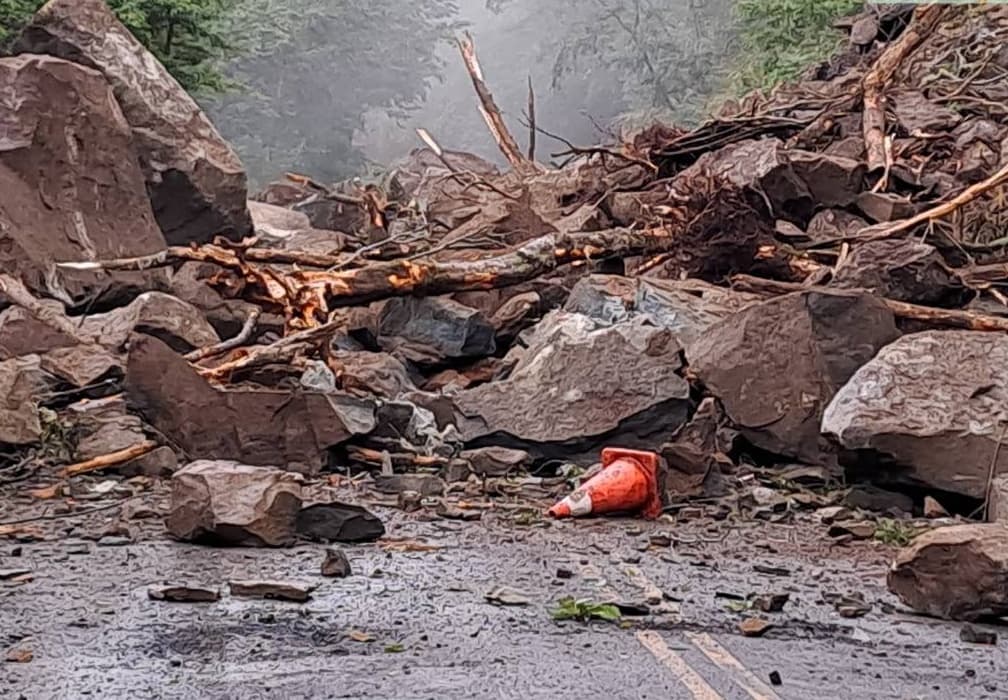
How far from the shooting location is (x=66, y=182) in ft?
33.2

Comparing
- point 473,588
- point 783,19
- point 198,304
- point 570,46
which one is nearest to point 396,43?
point 570,46

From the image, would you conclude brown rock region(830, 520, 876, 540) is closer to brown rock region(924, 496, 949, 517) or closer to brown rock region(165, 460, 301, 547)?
brown rock region(924, 496, 949, 517)

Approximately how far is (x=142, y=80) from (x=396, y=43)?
28.2 metres

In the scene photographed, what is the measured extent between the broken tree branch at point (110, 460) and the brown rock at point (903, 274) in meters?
4.86

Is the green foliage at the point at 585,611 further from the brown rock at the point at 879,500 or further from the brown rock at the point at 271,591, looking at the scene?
the brown rock at the point at 879,500

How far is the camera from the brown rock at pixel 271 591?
3914 mm

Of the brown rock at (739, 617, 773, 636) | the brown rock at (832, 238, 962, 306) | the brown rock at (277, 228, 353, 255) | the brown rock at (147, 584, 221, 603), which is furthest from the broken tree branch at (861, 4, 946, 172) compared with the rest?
the brown rock at (147, 584, 221, 603)

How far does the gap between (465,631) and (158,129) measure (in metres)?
8.70

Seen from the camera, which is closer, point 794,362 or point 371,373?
point 794,362

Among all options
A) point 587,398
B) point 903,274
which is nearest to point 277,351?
point 587,398

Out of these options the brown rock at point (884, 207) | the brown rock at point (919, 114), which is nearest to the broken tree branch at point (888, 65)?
the brown rock at point (919, 114)

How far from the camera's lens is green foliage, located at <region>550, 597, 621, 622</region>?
3.81 m

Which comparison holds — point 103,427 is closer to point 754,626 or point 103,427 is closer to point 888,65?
point 754,626

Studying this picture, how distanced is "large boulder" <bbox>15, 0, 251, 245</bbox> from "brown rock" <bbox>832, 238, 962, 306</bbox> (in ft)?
19.2
